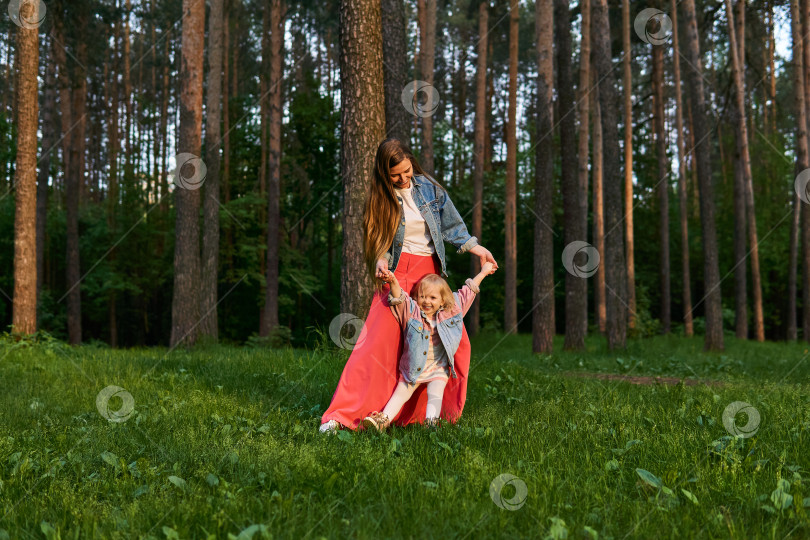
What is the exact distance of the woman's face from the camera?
16.6 ft

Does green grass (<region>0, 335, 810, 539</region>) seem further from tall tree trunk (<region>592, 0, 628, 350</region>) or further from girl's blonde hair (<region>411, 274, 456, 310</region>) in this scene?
tall tree trunk (<region>592, 0, 628, 350</region>)

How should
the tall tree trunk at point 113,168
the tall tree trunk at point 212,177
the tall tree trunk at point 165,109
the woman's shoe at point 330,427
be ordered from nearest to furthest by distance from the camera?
the woman's shoe at point 330,427
the tall tree trunk at point 212,177
the tall tree trunk at point 113,168
the tall tree trunk at point 165,109

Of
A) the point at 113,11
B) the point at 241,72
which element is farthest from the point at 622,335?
the point at 241,72

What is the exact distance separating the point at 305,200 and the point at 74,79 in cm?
815

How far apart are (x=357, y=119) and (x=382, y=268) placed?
3234 millimetres

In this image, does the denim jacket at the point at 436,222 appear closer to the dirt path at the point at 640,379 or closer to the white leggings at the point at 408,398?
the white leggings at the point at 408,398

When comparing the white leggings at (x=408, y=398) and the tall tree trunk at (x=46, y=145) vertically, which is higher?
the tall tree trunk at (x=46, y=145)

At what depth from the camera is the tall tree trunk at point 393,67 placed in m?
9.52

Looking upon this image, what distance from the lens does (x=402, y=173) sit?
16.7ft

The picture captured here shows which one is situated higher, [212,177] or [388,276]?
[212,177]

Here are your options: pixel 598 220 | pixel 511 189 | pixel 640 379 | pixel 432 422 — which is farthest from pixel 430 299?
pixel 598 220

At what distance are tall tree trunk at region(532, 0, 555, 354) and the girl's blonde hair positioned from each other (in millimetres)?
9165

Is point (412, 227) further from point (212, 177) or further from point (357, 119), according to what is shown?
point (212, 177)

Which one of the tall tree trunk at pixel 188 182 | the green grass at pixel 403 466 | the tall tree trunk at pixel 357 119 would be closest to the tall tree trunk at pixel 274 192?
the tall tree trunk at pixel 188 182
